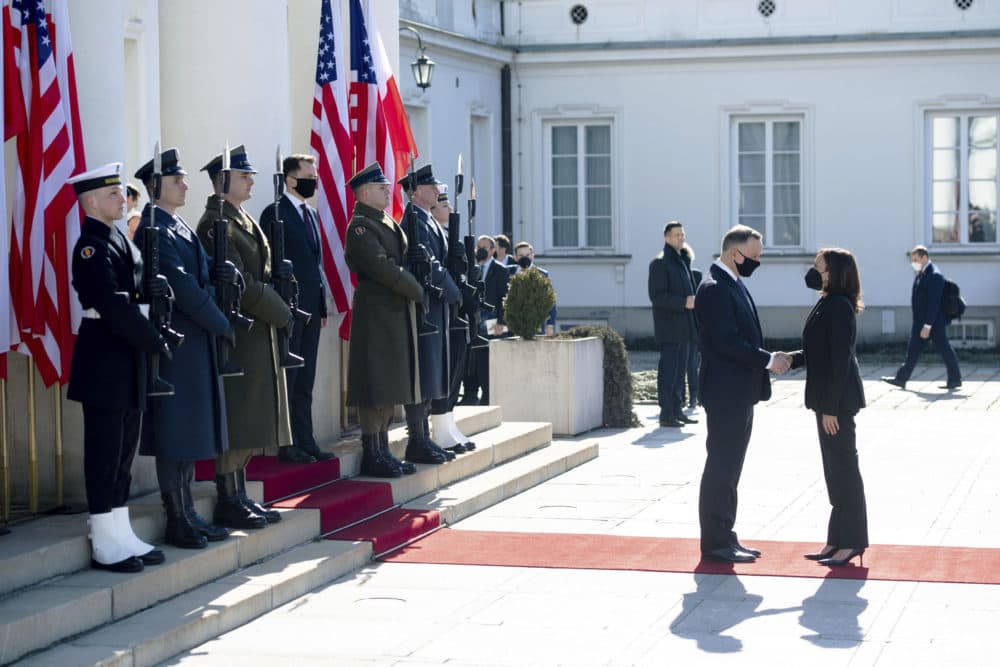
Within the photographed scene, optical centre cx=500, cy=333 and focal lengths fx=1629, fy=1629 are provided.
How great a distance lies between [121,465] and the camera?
25.5 ft

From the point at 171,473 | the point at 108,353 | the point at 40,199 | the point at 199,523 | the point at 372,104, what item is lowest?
the point at 199,523

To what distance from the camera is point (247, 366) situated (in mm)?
9031

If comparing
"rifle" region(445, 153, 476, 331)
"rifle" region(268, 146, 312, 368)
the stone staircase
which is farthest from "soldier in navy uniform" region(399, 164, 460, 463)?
"rifle" region(268, 146, 312, 368)

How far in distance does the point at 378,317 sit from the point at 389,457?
979 mm

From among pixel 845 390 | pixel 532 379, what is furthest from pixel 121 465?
pixel 532 379

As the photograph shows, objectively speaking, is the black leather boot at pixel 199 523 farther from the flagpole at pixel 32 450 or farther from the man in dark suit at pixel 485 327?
the man in dark suit at pixel 485 327

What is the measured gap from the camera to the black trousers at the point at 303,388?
1064 centimetres

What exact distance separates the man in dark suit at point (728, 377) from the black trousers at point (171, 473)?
2.94 metres

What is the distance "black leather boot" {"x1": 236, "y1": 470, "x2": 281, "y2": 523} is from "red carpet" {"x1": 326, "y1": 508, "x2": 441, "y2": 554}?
52cm

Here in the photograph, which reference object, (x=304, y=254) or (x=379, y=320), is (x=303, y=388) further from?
(x=304, y=254)

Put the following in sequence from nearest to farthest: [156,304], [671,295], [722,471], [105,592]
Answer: [105,592]
[156,304]
[722,471]
[671,295]

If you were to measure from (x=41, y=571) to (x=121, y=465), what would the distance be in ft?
2.01

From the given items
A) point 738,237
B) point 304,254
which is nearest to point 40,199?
point 304,254

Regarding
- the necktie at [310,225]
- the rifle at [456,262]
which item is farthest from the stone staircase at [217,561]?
the necktie at [310,225]
